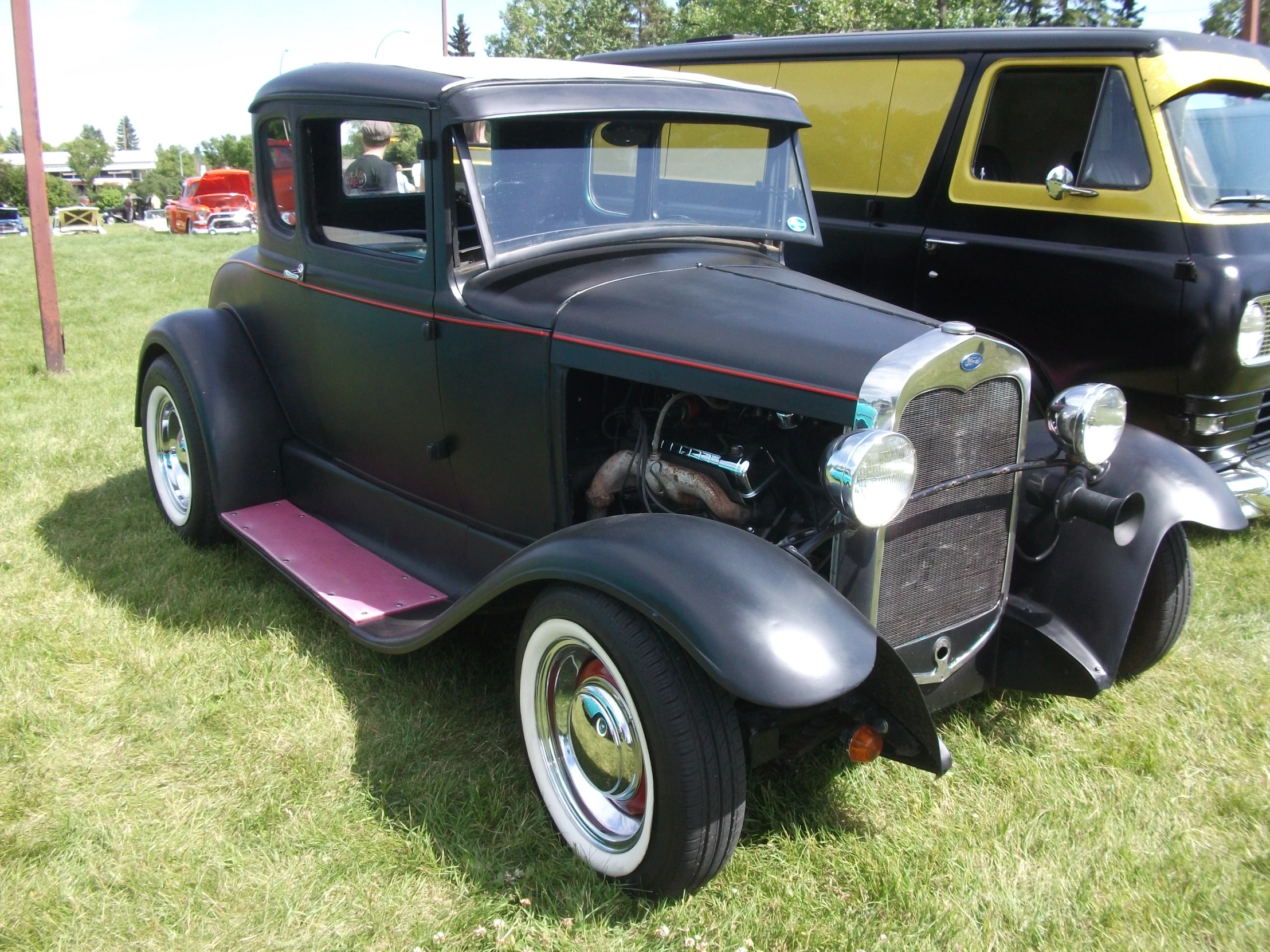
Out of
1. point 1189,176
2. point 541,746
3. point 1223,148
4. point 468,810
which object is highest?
point 1223,148

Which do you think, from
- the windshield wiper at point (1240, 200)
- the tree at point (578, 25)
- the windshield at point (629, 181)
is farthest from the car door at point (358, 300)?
the tree at point (578, 25)

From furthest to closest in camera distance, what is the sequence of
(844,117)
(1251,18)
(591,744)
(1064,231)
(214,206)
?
(214,206)
(1251,18)
(844,117)
(1064,231)
(591,744)

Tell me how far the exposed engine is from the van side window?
2855 mm

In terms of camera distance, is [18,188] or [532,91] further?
[18,188]

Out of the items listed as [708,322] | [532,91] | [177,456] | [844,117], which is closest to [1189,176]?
[844,117]

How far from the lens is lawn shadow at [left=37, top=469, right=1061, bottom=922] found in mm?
2467

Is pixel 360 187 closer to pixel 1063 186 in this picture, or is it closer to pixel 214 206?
pixel 1063 186

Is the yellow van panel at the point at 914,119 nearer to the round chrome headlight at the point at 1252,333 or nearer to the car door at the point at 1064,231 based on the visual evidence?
the car door at the point at 1064,231

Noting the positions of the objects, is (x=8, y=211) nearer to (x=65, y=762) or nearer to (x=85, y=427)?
(x=85, y=427)

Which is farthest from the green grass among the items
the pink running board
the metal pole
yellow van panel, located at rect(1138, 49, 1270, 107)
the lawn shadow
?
the metal pole

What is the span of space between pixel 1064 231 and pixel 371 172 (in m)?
3.10

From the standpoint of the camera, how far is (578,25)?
49531mm

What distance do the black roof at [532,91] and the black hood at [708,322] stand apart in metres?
0.44

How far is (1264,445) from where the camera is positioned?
4746mm
